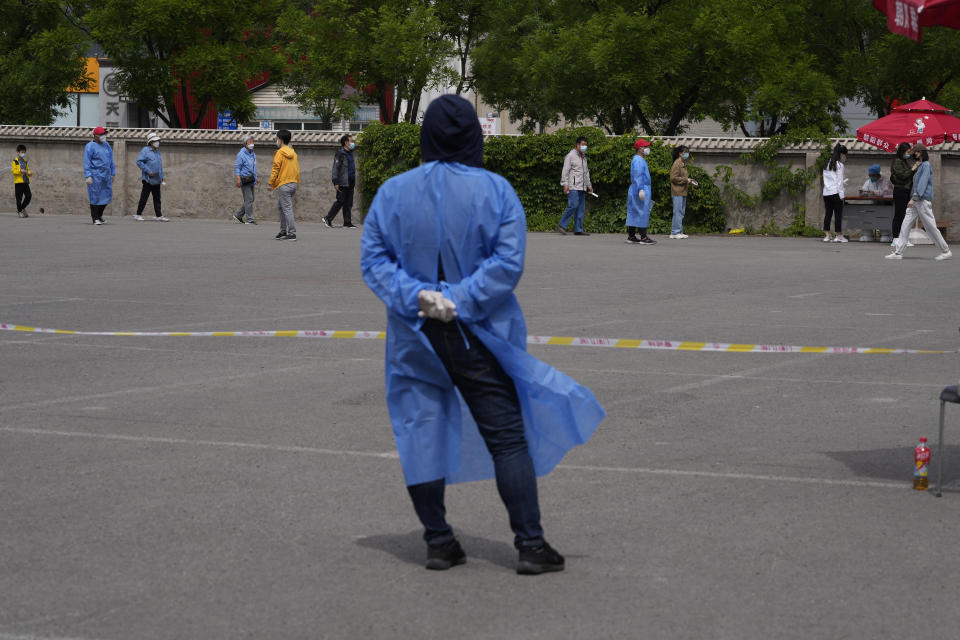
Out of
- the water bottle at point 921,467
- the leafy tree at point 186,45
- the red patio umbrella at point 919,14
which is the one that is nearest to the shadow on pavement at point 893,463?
the water bottle at point 921,467

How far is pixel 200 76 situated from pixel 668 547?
40.7 metres

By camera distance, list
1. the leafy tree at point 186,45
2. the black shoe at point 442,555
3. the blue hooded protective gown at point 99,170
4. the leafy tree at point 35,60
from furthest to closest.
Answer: the leafy tree at point 35,60, the leafy tree at point 186,45, the blue hooded protective gown at point 99,170, the black shoe at point 442,555

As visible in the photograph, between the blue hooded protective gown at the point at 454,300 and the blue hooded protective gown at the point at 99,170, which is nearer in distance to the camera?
the blue hooded protective gown at the point at 454,300

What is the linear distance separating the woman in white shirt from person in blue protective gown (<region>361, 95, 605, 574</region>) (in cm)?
2220

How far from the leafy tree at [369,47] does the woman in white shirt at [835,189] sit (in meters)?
18.7

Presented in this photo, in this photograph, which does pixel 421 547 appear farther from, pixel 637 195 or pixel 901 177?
pixel 901 177

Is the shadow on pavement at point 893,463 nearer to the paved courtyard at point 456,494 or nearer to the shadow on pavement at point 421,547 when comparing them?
the paved courtyard at point 456,494

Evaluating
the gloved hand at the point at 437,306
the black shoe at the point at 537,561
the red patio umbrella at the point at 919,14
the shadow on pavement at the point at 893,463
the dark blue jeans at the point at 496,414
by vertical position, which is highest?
the red patio umbrella at the point at 919,14

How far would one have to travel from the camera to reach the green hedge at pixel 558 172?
29516 mm

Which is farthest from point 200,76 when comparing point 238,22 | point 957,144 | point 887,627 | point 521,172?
point 887,627

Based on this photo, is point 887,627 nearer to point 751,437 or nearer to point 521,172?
point 751,437

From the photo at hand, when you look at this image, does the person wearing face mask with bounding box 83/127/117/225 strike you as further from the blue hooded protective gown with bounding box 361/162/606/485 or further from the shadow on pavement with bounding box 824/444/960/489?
the blue hooded protective gown with bounding box 361/162/606/485

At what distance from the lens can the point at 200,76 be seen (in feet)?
144

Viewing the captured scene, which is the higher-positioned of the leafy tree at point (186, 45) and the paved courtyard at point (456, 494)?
the leafy tree at point (186, 45)
